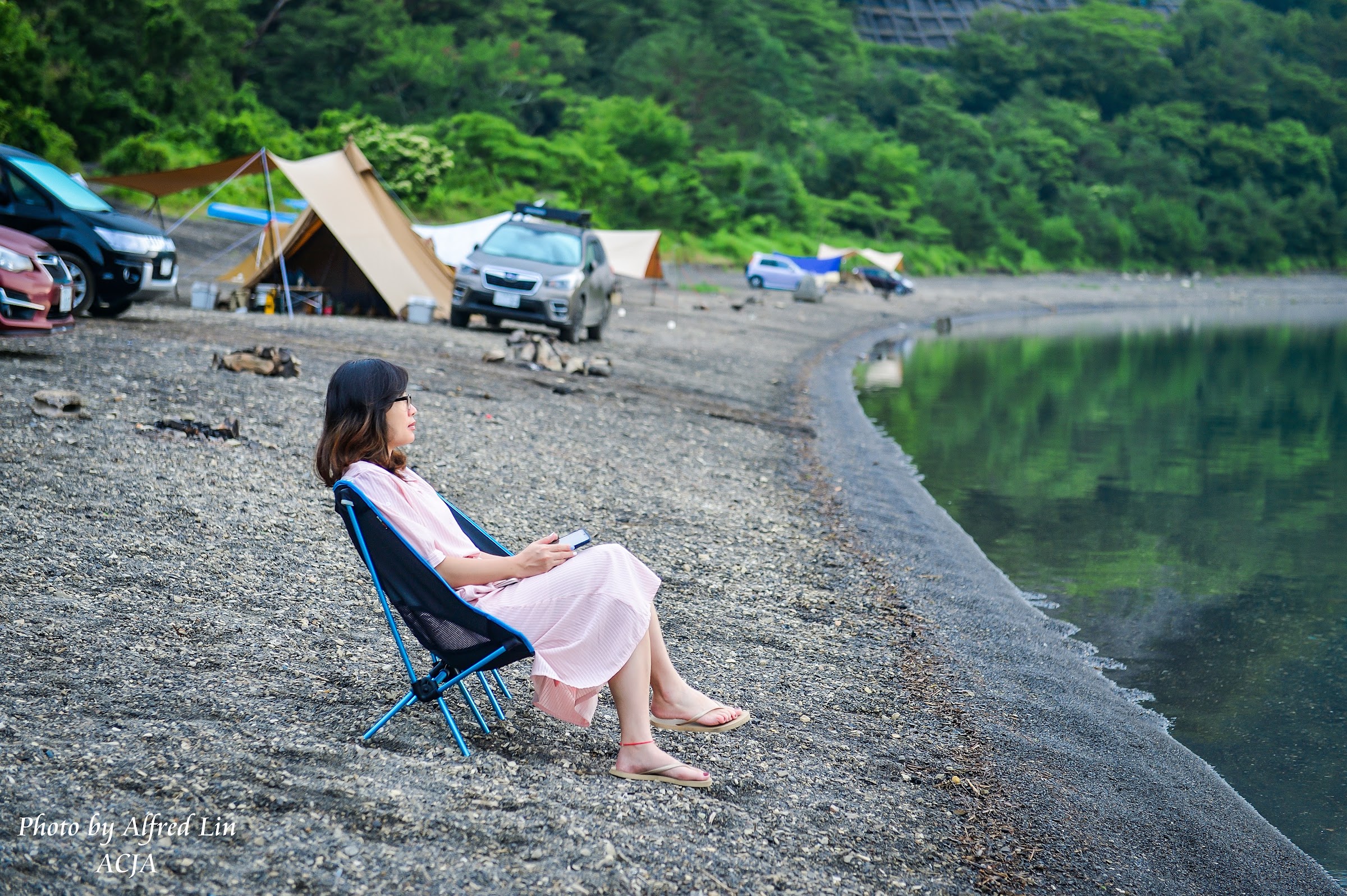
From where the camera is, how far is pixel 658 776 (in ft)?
13.3

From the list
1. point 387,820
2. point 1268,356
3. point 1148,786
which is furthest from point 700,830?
point 1268,356

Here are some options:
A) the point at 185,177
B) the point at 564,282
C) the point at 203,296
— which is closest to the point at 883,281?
the point at 564,282

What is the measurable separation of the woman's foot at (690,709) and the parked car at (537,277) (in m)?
13.1

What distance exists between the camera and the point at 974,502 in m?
12.1

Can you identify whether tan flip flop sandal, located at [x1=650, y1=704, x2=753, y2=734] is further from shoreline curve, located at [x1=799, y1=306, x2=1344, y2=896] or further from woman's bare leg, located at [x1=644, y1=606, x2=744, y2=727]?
shoreline curve, located at [x1=799, y1=306, x2=1344, y2=896]

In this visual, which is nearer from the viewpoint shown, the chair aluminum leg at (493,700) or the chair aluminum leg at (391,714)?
the chair aluminum leg at (391,714)

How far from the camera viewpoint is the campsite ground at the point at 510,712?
349 centimetres

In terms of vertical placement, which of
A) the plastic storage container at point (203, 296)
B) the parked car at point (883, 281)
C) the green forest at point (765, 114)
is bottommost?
the plastic storage container at point (203, 296)

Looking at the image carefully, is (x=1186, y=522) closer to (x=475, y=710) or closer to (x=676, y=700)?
(x=676, y=700)

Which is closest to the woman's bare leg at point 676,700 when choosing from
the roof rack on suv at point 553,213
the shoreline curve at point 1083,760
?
the shoreline curve at point 1083,760

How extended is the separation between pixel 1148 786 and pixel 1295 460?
13.0 m

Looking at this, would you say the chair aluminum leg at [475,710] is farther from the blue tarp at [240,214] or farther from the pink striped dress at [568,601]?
the blue tarp at [240,214]

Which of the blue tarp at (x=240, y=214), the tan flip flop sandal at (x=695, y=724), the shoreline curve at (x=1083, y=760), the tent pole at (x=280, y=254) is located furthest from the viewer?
the blue tarp at (x=240, y=214)

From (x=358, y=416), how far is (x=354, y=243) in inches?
587
